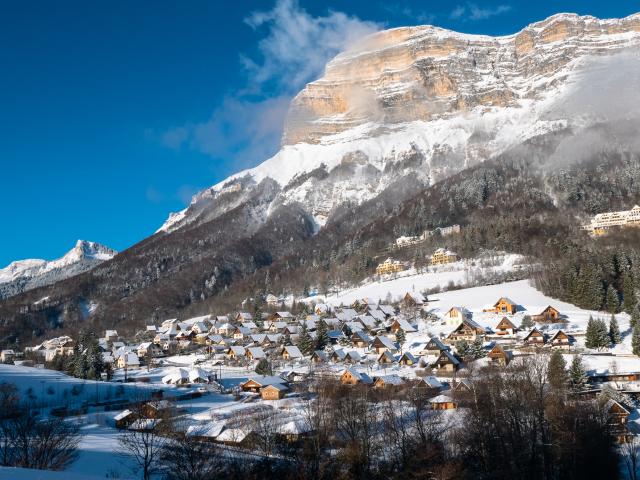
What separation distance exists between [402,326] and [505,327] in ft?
43.5

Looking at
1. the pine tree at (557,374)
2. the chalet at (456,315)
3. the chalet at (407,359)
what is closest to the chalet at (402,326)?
the chalet at (456,315)

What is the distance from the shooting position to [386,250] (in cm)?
12962

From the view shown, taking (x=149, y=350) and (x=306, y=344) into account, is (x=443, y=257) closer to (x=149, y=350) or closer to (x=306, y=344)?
(x=306, y=344)

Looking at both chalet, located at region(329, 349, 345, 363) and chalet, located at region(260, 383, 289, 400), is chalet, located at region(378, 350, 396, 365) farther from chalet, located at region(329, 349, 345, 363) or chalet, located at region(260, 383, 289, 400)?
chalet, located at region(260, 383, 289, 400)

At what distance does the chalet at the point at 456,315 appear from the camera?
73.3m

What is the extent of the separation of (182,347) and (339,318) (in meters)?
26.6

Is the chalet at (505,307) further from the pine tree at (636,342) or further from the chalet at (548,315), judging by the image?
the pine tree at (636,342)

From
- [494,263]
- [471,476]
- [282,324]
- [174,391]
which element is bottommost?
[471,476]

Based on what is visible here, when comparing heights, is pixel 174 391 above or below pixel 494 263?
below

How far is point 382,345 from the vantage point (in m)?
68.0

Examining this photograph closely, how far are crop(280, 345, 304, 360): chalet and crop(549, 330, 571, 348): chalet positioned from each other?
94.9 feet

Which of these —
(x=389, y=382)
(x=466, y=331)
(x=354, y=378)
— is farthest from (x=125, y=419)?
(x=466, y=331)

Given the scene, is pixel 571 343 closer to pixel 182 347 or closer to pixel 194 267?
pixel 182 347

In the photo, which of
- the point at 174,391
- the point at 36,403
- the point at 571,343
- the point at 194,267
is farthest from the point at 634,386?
the point at 194,267
